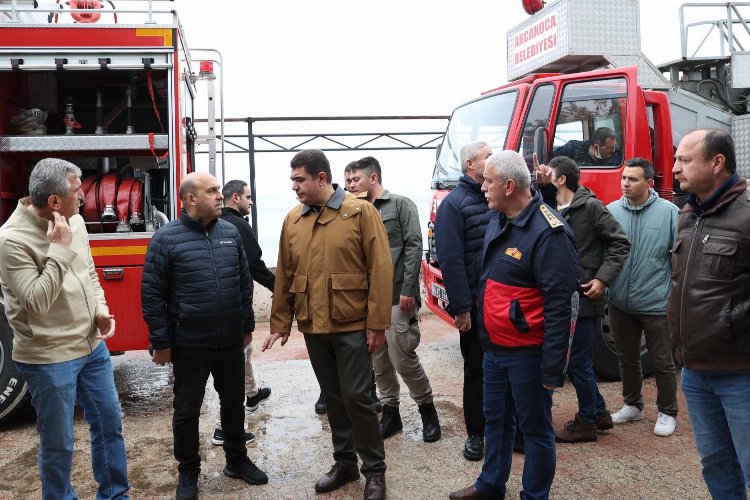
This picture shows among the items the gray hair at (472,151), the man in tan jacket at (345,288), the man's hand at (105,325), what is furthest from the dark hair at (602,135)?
the man's hand at (105,325)

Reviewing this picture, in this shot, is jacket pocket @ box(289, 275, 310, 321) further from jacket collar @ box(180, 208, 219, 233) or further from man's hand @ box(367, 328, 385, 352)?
jacket collar @ box(180, 208, 219, 233)

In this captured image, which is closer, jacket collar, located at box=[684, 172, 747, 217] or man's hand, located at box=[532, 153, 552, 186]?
jacket collar, located at box=[684, 172, 747, 217]

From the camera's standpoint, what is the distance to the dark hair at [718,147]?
2.75 meters

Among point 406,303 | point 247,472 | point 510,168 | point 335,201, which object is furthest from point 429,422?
point 510,168

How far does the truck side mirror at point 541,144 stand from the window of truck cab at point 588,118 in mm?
177

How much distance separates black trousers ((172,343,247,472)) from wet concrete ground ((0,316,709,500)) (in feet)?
0.96

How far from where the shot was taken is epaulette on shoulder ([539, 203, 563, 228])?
10.6ft

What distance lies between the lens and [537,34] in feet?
22.5

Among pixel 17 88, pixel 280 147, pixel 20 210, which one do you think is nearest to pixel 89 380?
pixel 20 210

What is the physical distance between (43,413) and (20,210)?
958mm

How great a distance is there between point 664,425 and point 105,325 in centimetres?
363

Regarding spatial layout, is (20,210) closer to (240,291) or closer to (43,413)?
(43,413)

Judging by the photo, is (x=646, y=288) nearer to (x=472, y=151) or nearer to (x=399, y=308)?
(x=472, y=151)

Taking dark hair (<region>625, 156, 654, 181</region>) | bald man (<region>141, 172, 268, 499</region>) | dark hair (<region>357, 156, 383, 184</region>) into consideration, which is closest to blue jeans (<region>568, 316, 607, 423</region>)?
dark hair (<region>625, 156, 654, 181</region>)
